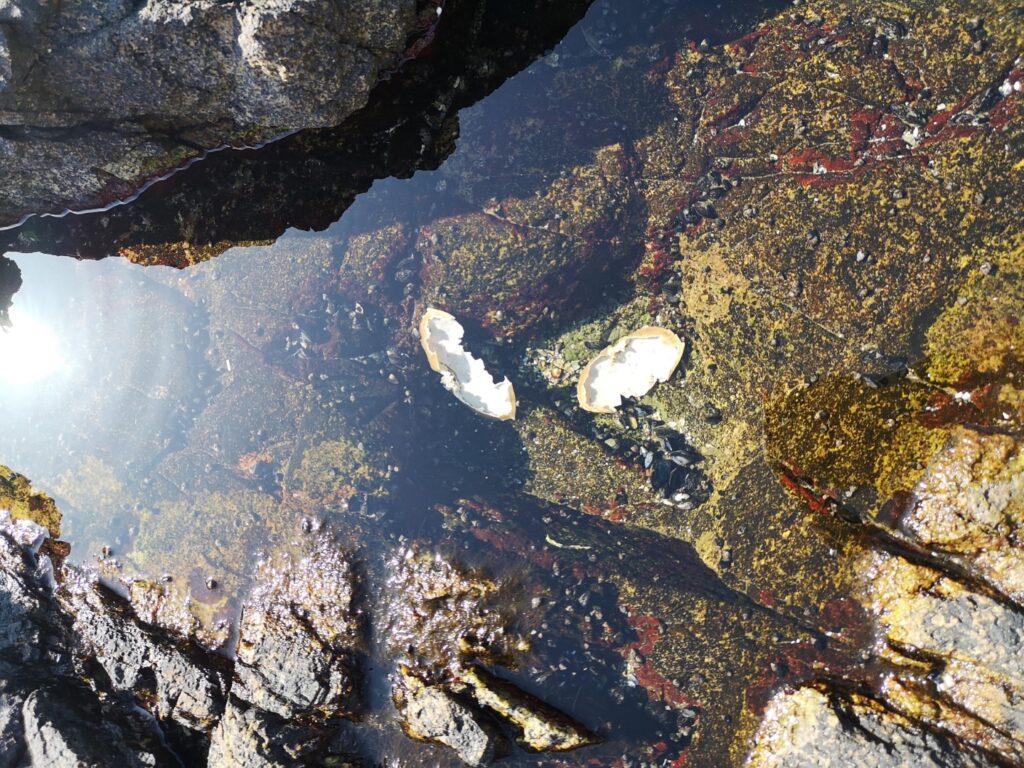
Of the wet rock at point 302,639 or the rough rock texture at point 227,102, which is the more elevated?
the rough rock texture at point 227,102

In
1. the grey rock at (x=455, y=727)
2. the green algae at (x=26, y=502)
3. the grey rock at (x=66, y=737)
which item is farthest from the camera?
the green algae at (x=26, y=502)

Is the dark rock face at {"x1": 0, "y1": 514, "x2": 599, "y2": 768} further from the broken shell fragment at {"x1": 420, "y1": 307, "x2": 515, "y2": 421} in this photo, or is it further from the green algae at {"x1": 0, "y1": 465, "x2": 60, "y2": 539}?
the broken shell fragment at {"x1": 420, "y1": 307, "x2": 515, "y2": 421}

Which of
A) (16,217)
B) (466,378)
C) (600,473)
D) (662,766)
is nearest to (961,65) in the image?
(600,473)

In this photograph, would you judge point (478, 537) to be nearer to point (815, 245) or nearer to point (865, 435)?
point (865, 435)

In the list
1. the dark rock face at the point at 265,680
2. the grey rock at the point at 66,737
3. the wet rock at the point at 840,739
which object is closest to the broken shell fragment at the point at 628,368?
the dark rock face at the point at 265,680

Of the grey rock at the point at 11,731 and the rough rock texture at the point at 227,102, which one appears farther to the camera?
the grey rock at the point at 11,731

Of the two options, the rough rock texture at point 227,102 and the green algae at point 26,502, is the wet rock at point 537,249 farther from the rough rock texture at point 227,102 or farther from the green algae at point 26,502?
the green algae at point 26,502

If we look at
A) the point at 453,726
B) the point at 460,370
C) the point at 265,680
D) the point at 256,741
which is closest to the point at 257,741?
the point at 256,741
